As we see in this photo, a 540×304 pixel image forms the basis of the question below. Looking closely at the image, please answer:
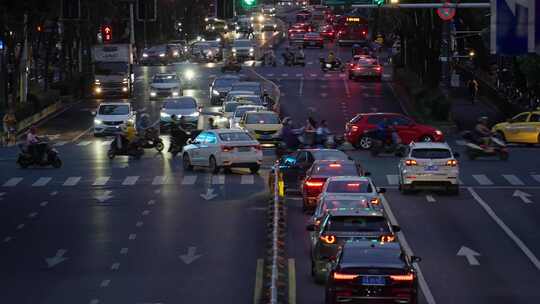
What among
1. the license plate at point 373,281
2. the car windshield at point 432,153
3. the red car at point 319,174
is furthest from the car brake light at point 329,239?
the car windshield at point 432,153

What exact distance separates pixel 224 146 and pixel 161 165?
4503 millimetres

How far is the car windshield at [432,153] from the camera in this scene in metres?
40.2

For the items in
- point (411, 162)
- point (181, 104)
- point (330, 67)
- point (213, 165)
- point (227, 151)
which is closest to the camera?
point (411, 162)

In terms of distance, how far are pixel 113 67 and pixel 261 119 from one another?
30262 mm

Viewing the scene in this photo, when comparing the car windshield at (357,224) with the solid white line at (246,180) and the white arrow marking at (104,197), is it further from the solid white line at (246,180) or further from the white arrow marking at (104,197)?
the solid white line at (246,180)

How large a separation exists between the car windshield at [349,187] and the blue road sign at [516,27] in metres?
4.70

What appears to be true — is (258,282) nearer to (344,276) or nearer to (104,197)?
(344,276)

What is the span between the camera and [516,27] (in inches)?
1151

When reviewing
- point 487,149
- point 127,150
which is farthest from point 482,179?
point 127,150

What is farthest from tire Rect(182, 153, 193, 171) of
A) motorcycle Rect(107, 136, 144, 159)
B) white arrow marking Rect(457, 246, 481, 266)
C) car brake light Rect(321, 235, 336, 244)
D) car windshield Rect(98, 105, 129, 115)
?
car brake light Rect(321, 235, 336, 244)

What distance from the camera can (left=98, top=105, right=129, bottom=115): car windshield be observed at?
65000mm

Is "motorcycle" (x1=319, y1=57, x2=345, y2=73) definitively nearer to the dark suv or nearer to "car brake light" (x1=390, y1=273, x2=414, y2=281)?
the dark suv

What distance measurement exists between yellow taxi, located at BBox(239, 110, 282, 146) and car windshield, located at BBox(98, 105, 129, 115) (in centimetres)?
1101

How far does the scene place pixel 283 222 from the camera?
109 feet
